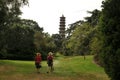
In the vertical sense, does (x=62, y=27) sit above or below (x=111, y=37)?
above

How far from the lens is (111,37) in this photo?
64.7 ft

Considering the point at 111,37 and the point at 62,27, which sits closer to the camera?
the point at 111,37

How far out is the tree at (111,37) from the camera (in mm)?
19250

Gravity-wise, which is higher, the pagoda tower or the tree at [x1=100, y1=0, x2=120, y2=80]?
the pagoda tower

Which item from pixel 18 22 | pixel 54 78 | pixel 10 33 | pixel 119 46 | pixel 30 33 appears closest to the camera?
pixel 119 46

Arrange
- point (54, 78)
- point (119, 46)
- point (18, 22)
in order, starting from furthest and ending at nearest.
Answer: point (18, 22), point (54, 78), point (119, 46)

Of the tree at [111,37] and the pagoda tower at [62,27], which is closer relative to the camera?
the tree at [111,37]

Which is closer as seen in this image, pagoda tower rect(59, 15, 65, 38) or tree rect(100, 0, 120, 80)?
tree rect(100, 0, 120, 80)

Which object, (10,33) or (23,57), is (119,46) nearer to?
(10,33)

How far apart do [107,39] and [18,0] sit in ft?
97.2

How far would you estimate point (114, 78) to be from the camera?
64.4ft

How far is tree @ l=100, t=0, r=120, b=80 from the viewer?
1925cm

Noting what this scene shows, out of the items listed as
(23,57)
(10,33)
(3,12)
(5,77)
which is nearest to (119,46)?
(5,77)

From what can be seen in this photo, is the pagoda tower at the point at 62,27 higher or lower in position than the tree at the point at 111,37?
higher
